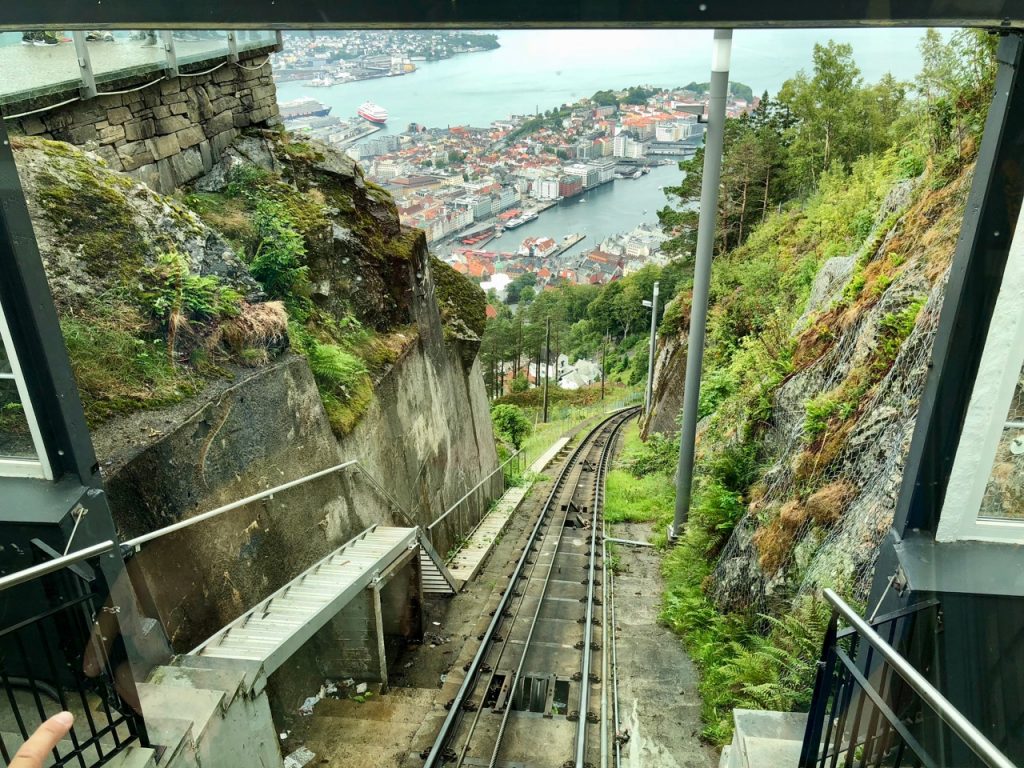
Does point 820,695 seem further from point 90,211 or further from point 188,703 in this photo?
point 90,211

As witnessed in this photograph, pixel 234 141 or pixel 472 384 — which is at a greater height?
pixel 234 141

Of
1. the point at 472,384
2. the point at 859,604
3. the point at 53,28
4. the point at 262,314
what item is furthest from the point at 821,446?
the point at 472,384

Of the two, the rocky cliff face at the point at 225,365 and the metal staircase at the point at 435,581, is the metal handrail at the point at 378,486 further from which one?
the metal staircase at the point at 435,581

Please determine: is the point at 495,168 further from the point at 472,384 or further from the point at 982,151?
the point at 982,151

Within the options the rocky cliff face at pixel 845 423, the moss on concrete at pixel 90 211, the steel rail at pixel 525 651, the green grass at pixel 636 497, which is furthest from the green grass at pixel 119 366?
the green grass at pixel 636 497

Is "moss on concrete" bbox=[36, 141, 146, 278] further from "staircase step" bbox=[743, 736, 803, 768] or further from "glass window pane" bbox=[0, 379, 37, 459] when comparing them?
"staircase step" bbox=[743, 736, 803, 768]

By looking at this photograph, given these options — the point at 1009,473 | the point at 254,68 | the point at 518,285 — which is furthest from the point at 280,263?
the point at 518,285

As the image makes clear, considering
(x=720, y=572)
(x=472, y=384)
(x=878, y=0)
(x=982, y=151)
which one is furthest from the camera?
(x=472, y=384)
